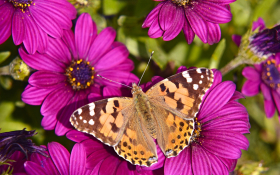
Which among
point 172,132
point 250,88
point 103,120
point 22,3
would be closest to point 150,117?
point 172,132

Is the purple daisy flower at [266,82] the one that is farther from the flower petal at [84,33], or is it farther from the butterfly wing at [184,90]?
the flower petal at [84,33]

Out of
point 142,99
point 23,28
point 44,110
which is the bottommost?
point 44,110

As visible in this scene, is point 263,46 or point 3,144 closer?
point 3,144

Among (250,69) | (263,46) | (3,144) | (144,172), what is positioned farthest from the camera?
(250,69)

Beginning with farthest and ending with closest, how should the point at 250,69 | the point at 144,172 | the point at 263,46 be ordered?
the point at 250,69 < the point at 263,46 < the point at 144,172

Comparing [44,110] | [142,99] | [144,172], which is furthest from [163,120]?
[44,110]

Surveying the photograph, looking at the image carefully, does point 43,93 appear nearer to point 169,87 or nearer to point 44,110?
point 44,110

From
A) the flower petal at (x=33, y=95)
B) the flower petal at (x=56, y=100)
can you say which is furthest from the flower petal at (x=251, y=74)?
the flower petal at (x=33, y=95)

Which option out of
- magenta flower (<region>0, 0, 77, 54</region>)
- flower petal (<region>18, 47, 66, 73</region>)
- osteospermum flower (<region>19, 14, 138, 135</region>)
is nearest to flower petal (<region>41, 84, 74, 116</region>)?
osteospermum flower (<region>19, 14, 138, 135</region>)
